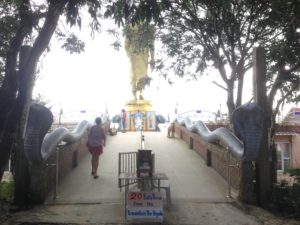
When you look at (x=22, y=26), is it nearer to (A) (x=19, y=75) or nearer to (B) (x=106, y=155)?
(A) (x=19, y=75)

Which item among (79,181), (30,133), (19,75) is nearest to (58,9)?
(19,75)

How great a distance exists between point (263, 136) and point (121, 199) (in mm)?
3557

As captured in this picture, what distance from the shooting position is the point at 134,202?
8.04m

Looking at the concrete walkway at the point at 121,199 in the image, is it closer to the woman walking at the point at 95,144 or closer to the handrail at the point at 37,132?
the woman walking at the point at 95,144

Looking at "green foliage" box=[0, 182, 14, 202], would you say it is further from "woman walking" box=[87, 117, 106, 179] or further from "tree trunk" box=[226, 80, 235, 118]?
"tree trunk" box=[226, 80, 235, 118]

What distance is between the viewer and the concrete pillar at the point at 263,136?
9.95m

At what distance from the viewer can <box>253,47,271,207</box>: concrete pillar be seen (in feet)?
32.7

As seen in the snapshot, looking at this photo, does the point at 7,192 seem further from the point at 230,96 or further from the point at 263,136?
the point at 230,96

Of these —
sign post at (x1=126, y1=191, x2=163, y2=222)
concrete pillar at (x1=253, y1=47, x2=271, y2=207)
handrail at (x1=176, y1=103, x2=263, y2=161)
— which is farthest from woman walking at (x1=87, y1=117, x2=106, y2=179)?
concrete pillar at (x1=253, y1=47, x2=271, y2=207)

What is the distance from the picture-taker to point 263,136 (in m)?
10.3

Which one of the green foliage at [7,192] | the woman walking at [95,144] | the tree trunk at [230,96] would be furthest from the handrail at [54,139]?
the tree trunk at [230,96]

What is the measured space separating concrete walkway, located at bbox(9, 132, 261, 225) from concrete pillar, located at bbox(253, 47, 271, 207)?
0.87 m

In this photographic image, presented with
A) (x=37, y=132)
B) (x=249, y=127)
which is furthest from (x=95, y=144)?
(x=249, y=127)

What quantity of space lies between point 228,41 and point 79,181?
20.5ft
